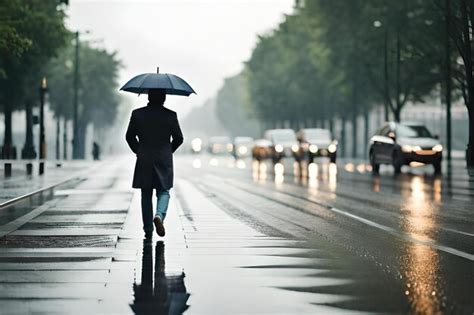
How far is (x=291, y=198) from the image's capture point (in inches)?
821

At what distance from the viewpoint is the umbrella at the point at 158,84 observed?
39.9 feet

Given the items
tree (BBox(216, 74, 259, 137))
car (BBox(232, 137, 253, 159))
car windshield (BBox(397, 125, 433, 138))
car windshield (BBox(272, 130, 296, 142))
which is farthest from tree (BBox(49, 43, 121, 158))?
tree (BBox(216, 74, 259, 137))

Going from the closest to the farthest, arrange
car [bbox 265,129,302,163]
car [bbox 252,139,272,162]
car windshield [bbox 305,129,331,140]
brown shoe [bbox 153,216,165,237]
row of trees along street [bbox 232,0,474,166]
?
1. brown shoe [bbox 153,216,165,237]
2. row of trees along street [bbox 232,0,474,166]
3. car windshield [bbox 305,129,331,140]
4. car [bbox 265,129,302,163]
5. car [bbox 252,139,272,162]

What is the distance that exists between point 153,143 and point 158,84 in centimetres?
82

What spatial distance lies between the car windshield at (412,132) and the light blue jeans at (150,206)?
24.8 meters

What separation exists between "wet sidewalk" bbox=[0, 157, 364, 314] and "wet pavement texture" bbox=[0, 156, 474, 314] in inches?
0.5

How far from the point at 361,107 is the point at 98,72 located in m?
22.9

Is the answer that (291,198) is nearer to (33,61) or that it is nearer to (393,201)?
(393,201)

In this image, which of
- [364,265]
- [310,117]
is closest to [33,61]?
[364,265]

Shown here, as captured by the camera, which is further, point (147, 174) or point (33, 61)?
point (33, 61)

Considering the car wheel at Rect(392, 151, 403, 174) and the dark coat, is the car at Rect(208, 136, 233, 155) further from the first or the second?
the dark coat

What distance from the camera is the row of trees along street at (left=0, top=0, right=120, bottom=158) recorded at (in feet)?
126

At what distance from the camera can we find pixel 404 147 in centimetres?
3469

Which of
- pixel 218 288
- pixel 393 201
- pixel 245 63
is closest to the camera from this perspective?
pixel 218 288
